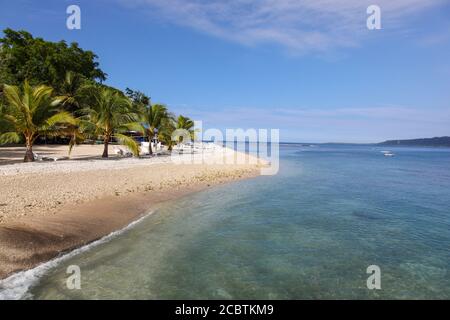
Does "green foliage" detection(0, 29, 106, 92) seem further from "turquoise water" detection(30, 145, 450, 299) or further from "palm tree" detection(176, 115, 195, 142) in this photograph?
"turquoise water" detection(30, 145, 450, 299)

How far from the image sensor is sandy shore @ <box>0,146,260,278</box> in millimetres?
6195

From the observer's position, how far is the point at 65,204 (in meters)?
9.13

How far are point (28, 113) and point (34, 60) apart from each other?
77.1 ft

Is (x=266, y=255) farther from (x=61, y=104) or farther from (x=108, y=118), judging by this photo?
(x=61, y=104)

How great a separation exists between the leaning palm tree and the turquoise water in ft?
40.4

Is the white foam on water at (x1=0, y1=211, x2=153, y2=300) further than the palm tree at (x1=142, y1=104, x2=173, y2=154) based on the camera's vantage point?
No

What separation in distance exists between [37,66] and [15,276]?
3884 centimetres

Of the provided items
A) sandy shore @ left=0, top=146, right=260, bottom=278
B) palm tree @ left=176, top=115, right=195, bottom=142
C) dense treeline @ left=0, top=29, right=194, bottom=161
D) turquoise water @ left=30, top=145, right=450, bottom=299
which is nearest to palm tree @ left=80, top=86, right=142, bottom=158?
dense treeline @ left=0, top=29, right=194, bottom=161

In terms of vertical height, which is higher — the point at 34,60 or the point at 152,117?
the point at 34,60

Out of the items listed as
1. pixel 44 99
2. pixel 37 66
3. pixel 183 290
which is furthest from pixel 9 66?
pixel 183 290

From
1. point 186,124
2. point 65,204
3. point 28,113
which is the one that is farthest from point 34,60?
point 65,204

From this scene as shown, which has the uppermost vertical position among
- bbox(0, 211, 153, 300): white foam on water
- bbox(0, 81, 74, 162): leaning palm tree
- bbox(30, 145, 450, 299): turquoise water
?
bbox(0, 81, 74, 162): leaning palm tree

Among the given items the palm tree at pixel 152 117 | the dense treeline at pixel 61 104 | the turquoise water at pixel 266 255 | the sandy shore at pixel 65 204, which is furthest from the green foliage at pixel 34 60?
the turquoise water at pixel 266 255
